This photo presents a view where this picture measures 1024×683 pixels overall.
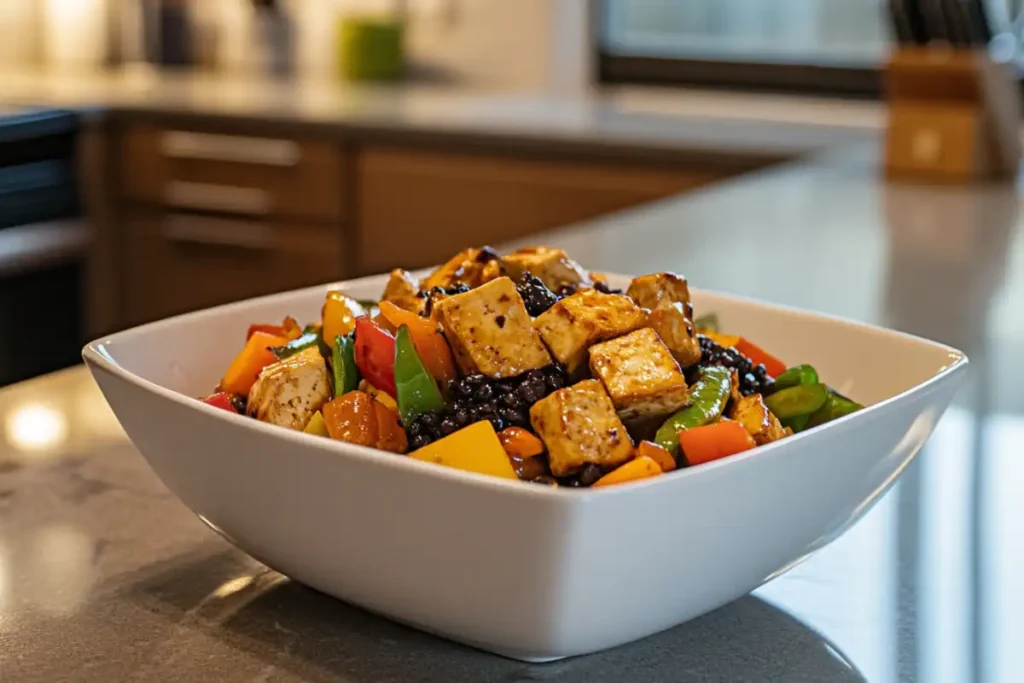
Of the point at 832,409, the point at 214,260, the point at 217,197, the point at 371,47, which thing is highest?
the point at 371,47

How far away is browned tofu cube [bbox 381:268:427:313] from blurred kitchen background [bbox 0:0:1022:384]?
1.88 meters

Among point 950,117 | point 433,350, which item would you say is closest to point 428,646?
point 433,350

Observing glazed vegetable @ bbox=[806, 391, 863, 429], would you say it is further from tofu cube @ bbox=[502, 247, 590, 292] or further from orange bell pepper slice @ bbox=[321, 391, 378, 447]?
orange bell pepper slice @ bbox=[321, 391, 378, 447]

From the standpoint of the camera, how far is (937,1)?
235 centimetres

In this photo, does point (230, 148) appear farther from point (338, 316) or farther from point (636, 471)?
point (636, 471)

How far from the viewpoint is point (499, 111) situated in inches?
121

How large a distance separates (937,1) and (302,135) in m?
1.29

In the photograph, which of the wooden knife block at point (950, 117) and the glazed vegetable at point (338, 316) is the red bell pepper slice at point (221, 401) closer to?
the glazed vegetable at point (338, 316)

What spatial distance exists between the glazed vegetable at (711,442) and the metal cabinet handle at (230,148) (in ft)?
7.67

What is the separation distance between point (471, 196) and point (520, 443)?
2.17 m

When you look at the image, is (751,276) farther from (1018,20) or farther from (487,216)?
(1018,20)

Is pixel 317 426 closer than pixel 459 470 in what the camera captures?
No

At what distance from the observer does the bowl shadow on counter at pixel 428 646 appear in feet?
Result: 2.14

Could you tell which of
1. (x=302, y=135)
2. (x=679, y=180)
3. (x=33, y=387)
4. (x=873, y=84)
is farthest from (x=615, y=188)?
(x=33, y=387)
